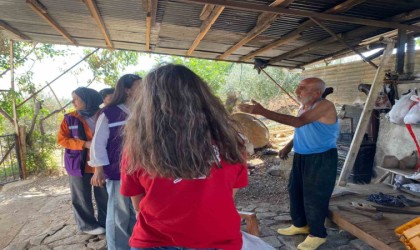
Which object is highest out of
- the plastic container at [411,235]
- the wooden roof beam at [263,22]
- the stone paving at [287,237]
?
the wooden roof beam at [263,22]

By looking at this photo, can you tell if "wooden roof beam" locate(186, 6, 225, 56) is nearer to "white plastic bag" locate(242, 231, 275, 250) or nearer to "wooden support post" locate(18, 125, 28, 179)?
"white plastic bag" locate(242, 231, 275, 250)

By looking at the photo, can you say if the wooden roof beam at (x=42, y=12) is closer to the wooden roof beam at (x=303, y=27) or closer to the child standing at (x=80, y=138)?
the child standing at (x=80, y=138)

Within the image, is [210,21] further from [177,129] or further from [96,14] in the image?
[177,129]

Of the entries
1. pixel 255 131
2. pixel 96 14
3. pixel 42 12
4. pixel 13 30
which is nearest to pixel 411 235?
pixel 96 14

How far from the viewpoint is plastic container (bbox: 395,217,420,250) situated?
2.10 m

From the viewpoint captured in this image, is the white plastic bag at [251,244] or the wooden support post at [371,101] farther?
the wooden support post at [371,101]

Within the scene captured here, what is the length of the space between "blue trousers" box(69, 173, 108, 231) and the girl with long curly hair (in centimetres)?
234

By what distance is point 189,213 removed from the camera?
3.93 ft

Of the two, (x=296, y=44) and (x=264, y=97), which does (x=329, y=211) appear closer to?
(x=296, y=44)

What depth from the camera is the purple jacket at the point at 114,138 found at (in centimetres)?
246

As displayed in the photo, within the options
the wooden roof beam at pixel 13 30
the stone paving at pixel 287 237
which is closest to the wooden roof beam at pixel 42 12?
the wooden roof beam at pixel 13 30

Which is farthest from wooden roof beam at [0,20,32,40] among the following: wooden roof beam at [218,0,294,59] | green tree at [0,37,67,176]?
wooden roof beam at [218,0,294,59]

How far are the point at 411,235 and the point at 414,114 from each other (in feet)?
5.34

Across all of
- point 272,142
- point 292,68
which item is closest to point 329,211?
point 292,68
